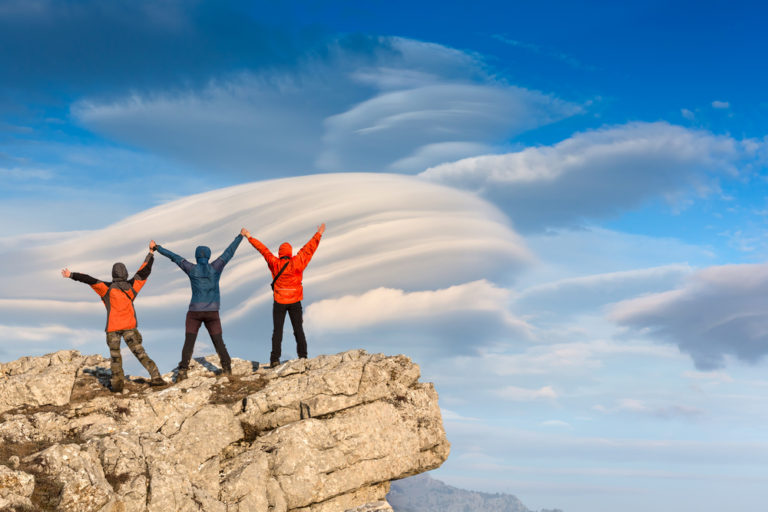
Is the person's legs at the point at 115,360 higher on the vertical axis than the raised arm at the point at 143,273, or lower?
lower

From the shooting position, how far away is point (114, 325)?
92.5 ft

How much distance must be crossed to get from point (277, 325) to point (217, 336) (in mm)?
A: 2534

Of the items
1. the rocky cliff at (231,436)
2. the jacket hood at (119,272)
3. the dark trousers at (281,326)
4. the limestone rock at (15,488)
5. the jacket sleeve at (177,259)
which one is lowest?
the limestone rock at (15,488)

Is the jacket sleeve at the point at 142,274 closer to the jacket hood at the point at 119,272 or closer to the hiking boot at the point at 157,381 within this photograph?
the jacket hood at the point at 119,272

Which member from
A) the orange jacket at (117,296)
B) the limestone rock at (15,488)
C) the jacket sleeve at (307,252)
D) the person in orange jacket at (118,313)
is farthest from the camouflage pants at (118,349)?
the limestone rock at (15,488)

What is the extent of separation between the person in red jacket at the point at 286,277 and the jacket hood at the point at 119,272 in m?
4.87

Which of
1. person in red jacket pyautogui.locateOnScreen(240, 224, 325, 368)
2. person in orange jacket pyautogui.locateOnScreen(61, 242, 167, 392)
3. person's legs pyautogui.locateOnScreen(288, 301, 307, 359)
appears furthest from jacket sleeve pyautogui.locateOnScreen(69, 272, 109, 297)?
person's legs pyautogui.locateOnScreen(288, 301, 307, 359)

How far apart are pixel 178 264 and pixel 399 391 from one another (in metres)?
10.4

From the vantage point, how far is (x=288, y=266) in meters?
30.1

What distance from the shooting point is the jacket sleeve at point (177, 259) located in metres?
29.3

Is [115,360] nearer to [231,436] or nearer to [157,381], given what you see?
[157,381]

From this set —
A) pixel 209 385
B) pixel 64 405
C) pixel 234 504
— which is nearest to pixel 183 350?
pixel 209 385

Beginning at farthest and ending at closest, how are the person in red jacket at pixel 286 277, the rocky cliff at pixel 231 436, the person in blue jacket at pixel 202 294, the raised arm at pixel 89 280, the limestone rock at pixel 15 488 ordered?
the person in red jacket at pixel 286 277 → the person in blue jacket at pixel 202 294 → the raised arm at pixel 89 280 → the rocky cliff at pixel 231 436 → the limestone rock at pixel 15 488

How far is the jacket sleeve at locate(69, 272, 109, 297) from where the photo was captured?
28.1 metres
